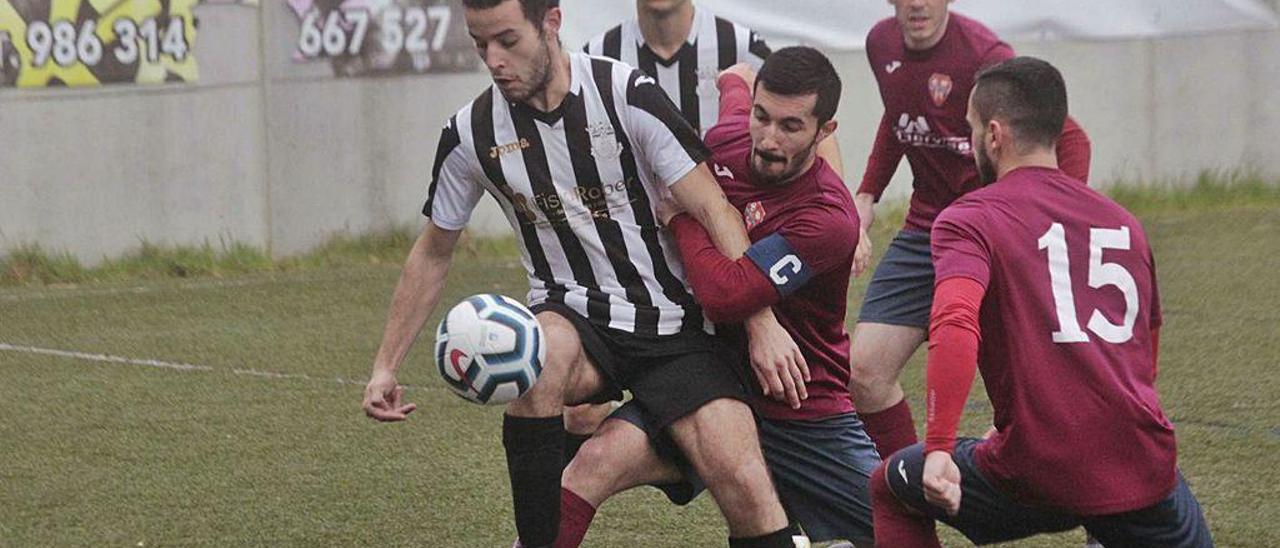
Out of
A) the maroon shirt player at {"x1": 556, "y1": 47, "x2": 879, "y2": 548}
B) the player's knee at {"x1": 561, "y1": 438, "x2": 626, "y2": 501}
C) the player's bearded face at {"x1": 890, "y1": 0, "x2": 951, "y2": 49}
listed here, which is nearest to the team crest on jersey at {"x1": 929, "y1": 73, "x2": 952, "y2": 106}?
the player's bearded face at {"x1": 890, "y1": 0, "x2": 951, "y2": 49}

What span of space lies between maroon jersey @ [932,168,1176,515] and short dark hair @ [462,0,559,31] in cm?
108

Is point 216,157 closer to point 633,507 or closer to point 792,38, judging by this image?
point 792,38

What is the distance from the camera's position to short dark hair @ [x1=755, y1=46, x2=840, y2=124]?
15.2ft

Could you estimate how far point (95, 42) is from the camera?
10.3 meters

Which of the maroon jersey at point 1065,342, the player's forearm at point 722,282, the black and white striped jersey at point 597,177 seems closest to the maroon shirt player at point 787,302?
the player's forearm at point 722,282

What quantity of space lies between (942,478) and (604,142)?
1289mm

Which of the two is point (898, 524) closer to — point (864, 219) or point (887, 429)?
point (887, 429)

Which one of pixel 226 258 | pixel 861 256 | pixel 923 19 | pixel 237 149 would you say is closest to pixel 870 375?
pixel 861 256

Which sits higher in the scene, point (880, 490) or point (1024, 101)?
point (1024, 101)

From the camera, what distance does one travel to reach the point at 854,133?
1247cm

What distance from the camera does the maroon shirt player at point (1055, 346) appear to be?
3.97m

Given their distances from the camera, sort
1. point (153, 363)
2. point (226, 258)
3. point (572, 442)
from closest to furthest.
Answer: point (572, 442), point (153, 363), point (226, 258)

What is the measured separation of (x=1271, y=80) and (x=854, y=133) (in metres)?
3.07

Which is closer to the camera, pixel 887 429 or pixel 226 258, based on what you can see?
pixel 887 429
